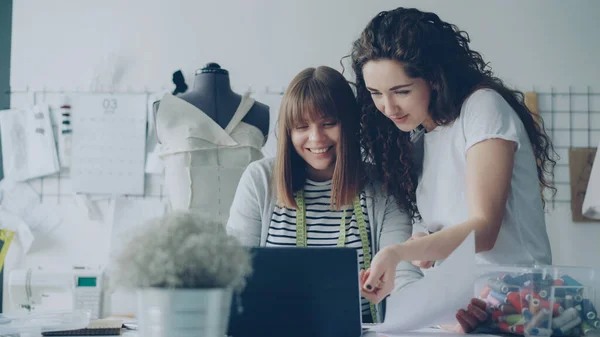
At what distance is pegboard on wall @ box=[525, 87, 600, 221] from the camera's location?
9.85ft

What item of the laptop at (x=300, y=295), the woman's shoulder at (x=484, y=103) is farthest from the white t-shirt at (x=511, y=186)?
the laptop at (x=300, y=295)

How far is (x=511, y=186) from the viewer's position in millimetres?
1494

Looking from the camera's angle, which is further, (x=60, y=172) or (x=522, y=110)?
(x=60, y=172)

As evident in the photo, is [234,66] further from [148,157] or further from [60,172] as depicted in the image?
[60,172]

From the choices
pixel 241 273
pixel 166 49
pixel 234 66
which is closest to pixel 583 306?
pixel 241 273

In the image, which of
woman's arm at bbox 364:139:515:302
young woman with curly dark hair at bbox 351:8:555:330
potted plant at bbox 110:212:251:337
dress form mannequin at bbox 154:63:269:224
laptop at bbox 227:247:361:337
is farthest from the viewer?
dress form mannequin at bbox 154:63:269:224

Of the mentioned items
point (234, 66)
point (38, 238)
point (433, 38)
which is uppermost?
point (234, 66)

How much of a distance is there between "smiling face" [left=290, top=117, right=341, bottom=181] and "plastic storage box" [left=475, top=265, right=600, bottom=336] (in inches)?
24.2

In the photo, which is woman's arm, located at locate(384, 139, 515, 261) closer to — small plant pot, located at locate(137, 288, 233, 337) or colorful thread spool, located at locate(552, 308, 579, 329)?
colorful thread spool, located at locate(552, 308, 579, 329)

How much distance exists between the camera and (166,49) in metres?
3.14

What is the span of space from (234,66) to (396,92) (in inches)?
64.4

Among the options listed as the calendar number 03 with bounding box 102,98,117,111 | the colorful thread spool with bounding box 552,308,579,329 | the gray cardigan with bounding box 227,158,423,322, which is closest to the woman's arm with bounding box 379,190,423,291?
the gray cardigan with bounding box 227,158,423,322

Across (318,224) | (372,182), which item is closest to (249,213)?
(318,224)

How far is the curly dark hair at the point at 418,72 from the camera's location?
5.15ft
